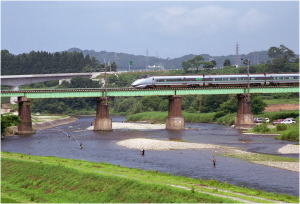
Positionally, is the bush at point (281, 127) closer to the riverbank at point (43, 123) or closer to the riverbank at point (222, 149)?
the riverbank at point (222, 149)

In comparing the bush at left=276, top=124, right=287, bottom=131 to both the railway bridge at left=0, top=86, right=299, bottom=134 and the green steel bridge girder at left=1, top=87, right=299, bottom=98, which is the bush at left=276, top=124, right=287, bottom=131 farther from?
the green steel bridge girder at left=1, top=87, right=299, bottom=98

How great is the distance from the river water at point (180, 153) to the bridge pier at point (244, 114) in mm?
5798

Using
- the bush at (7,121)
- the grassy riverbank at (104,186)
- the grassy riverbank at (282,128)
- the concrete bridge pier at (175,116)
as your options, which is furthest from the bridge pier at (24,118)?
the grassy riverbank at (104,186)

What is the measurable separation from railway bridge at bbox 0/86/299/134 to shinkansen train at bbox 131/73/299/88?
3.30 m

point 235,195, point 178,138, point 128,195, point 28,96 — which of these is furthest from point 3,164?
point 28,96

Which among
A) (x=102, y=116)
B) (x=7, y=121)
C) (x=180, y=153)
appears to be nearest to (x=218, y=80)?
(x=102, y=116)

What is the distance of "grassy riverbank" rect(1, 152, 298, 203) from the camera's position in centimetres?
4697

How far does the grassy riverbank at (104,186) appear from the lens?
47.0 meters

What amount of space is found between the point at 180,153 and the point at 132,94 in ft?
156

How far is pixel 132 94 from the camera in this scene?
419 feet

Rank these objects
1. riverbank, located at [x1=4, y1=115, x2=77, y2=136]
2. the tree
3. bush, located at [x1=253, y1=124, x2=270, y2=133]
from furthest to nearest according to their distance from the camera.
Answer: the tree < riverbank, located at [x1=4, y1=115, x2=77, y2=136] < bush, located at [x1=253, y1=124, x2=270, y2=133]

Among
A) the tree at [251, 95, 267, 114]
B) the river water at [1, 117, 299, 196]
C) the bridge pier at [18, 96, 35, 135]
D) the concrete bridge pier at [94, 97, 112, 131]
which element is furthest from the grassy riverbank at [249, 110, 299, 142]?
the bridge pier at [18, 96, 35, 135]

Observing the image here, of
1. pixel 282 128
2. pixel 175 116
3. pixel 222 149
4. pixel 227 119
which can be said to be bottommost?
pixel 227 119

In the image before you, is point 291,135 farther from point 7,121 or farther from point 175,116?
point 7,121
